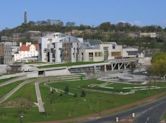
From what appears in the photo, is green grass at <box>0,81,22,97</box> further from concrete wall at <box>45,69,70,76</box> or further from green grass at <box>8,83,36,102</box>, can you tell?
concrete wall at <box>45,69,70,76</box>

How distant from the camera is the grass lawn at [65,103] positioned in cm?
5722

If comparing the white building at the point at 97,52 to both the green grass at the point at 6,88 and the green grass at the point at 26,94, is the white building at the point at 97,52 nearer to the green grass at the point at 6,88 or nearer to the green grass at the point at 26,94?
the green grass at the point at 6,88

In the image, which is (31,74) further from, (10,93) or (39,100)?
(39,100)

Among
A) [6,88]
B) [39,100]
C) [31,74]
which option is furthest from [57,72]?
[39,100]

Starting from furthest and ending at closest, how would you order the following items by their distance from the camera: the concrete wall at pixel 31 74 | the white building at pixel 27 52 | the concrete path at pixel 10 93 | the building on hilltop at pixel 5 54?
1. the white building at pixel 27 52
2. the building on hilltop at pixel 5 54
3. the concrete wall at pixel 31 74
4. the concrete path at pixel 10 93

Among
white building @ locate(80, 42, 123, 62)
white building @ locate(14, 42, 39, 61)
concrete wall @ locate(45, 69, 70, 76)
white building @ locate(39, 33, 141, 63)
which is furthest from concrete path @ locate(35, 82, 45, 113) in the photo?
white building @ locate(14, 42, 39, 61)

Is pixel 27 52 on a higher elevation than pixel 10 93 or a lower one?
higher

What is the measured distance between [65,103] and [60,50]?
73.3m

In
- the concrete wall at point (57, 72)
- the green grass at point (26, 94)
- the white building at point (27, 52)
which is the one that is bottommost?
the concrete wall at point (57, 72)

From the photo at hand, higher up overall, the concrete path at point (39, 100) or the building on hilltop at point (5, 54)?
the building on hilltop at point (5, 54)

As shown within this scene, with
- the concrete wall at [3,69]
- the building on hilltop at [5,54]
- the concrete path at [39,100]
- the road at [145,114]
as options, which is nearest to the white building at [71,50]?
the building on hilltop at [5,54]

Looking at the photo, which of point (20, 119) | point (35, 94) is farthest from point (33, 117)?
point (35, 94)

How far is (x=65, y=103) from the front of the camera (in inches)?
2655

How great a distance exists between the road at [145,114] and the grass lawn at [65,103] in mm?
2529
